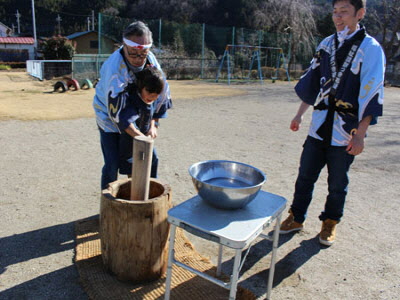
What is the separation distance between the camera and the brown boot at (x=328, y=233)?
3.10 meters

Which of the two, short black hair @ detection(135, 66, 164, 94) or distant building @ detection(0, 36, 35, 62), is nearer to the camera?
short black hair @ detection(135, 66, 164, 94)

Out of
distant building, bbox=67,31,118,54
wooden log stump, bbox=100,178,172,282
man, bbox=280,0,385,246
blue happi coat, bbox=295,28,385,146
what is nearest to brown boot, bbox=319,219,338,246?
man, bbox=280,0,385,246

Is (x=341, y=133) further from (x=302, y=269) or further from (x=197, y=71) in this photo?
(x=197, y=71)

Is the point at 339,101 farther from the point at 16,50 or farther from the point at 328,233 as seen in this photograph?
the point at 16,50

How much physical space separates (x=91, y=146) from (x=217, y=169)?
386 cm

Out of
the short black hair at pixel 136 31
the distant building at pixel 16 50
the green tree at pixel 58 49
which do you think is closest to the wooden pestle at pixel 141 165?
the short black hair at pixel 136 31

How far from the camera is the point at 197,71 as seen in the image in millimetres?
21297

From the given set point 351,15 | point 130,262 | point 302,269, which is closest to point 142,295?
point 130,262

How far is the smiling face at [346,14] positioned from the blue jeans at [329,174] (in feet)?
2.93

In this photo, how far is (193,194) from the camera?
4.00m

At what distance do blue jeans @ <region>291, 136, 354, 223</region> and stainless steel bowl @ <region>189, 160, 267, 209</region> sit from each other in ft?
3.07

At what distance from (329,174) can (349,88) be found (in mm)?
724

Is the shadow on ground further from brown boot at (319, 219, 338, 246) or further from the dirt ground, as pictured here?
brown boot at (319, 219, 338, 246)

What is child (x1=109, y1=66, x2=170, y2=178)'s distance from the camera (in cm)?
247
